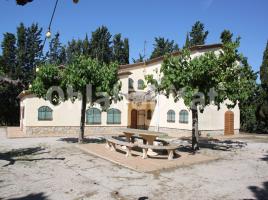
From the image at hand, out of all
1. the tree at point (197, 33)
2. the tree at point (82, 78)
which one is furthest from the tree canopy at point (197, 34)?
the tree at point (82, 78)

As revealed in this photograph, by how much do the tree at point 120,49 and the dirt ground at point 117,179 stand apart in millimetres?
41681

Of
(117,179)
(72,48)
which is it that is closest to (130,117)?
(117,179)

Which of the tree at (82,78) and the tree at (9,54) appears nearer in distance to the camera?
the tree at (82,78)

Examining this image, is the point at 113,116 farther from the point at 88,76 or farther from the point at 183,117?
the point at 88,76

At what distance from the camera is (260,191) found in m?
8.84

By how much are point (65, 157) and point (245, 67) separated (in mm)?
9909

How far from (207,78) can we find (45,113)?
14.2m

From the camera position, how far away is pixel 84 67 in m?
16.7

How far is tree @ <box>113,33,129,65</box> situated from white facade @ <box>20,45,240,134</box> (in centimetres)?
2614

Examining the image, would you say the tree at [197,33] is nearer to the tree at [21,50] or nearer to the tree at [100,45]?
the tree at [100,45]

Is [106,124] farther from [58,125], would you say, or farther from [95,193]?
[95,193]

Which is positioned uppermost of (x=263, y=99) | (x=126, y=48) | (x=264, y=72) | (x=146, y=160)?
(x=126, y=48)

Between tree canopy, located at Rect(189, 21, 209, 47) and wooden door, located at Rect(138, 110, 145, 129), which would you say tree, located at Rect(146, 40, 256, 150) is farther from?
tree canopy, located at Rect(189, 21, 209, 47)

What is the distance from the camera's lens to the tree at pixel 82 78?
16.6m
